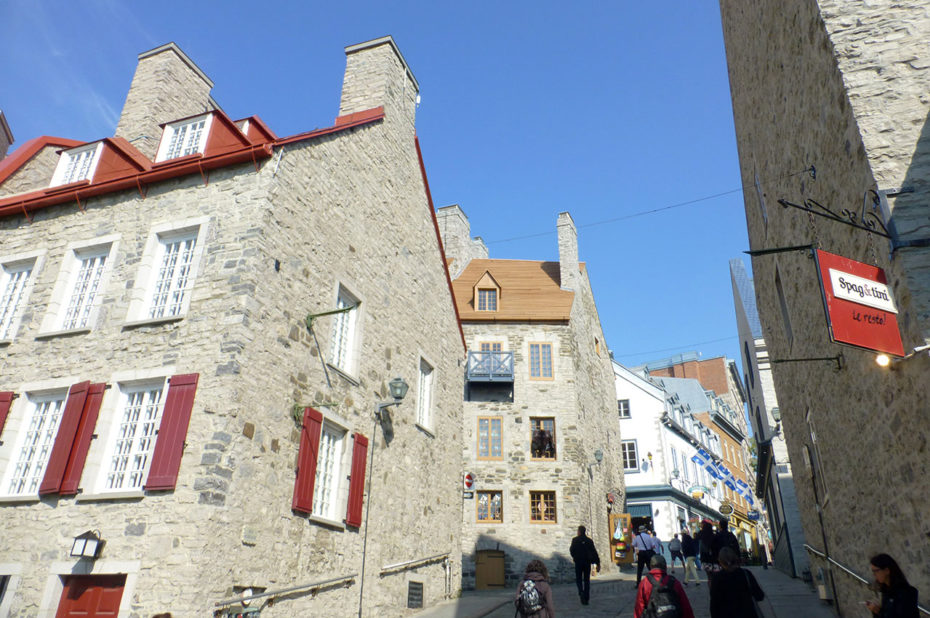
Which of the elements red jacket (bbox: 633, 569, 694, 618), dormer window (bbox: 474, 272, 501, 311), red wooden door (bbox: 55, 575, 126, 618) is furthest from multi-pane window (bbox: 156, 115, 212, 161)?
dormer window (bbox: 474, 272, 501, 311)

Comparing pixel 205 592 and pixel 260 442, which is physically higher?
pixel 260 442

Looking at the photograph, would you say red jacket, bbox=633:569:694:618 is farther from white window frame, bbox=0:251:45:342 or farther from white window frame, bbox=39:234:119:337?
white window frame, bbox=0:251:45:342

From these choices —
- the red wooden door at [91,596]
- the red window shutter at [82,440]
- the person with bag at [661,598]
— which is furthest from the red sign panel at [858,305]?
the red window shutter at [82,440]

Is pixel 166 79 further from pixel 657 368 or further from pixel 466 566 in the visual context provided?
pixel 657 368

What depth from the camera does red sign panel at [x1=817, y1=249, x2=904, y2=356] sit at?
5.23m

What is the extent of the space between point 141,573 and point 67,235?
6317 millimetres

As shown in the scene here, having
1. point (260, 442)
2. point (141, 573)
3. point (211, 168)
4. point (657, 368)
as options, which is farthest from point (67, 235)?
point (657, 368)

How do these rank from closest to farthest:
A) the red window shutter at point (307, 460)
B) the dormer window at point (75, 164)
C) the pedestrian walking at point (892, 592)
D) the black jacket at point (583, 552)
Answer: the pedestrian walking at point (892, 592)
the red window shutter at point (307, 460)
the dormer window at point (75, 164)
the black jacket at point (583, 552)

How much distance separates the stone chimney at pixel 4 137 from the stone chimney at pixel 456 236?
614 inches

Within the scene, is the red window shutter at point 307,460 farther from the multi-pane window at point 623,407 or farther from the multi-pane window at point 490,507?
the multi-pane window at point 623,407

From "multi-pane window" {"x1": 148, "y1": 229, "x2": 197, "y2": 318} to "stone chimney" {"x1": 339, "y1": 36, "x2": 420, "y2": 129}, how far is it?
5517 mm

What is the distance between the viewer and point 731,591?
6.01m

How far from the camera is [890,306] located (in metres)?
5.48

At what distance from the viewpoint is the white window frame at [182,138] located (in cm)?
1091
